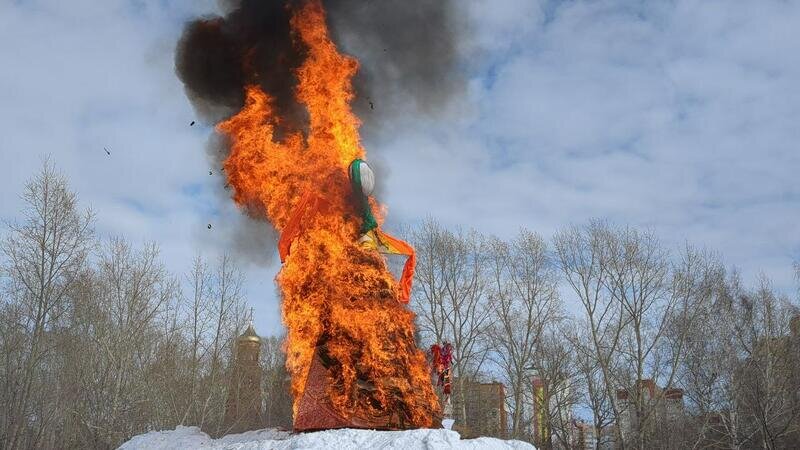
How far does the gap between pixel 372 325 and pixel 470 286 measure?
21.2 metres

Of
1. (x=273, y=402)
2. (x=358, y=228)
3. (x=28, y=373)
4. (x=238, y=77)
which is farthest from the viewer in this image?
(x=273, y=402)

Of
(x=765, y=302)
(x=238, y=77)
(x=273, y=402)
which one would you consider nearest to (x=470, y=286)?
(x=273, y=402)

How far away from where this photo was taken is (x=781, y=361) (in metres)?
30.5

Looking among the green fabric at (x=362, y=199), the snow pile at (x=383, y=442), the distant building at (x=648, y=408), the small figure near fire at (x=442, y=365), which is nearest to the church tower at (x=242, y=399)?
the small figure near fire at (x=442, y=365)

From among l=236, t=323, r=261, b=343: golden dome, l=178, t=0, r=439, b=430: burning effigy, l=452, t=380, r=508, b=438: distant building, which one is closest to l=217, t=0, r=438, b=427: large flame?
l=178, t=0, r=439, b=430: burning effigy

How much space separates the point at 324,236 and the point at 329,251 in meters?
0.38

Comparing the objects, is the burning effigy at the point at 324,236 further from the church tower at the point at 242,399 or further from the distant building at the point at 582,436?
the distant building at the point at 582,436

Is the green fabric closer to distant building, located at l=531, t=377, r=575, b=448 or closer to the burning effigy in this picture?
the burning effigy

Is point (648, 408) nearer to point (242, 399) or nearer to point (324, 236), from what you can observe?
point (242, 399)

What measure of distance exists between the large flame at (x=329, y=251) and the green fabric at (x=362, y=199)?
187mm

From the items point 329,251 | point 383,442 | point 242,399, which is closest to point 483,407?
point 242,399

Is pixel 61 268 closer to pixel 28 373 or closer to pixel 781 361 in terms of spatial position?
pixel 28 373

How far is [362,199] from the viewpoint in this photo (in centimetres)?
1423

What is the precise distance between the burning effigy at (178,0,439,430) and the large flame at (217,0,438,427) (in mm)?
25
